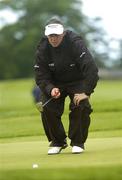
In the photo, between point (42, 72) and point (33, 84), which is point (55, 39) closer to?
point (42, 72)

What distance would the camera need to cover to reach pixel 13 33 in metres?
130

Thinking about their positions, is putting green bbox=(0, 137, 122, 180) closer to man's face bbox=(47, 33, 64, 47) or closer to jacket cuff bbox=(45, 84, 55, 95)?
jacket cuff bbox=(45, 84, 55, 95)

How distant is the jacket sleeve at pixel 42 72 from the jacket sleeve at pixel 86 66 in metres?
0.42

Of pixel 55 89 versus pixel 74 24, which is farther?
pixel 74 24

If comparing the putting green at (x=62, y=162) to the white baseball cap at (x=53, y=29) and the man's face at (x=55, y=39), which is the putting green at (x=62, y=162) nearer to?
the man's face at (x=55, y=39)

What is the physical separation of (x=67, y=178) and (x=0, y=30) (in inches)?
4934

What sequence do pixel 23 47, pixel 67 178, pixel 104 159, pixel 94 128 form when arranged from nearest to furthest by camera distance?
pixel 67 178
pixel 104 159
pixel 94 128
pixel 23 47

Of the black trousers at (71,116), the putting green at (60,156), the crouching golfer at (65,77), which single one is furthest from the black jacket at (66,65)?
the putting green at (60,156)

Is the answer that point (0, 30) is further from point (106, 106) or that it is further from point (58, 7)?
point (106, 106)

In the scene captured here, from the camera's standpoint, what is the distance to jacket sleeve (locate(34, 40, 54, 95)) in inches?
385

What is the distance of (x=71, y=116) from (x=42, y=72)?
0.68m

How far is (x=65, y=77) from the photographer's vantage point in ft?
32.2

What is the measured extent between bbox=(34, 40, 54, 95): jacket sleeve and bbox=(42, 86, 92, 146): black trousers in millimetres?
184

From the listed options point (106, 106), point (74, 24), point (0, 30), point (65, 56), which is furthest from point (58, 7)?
point (65, 56)
